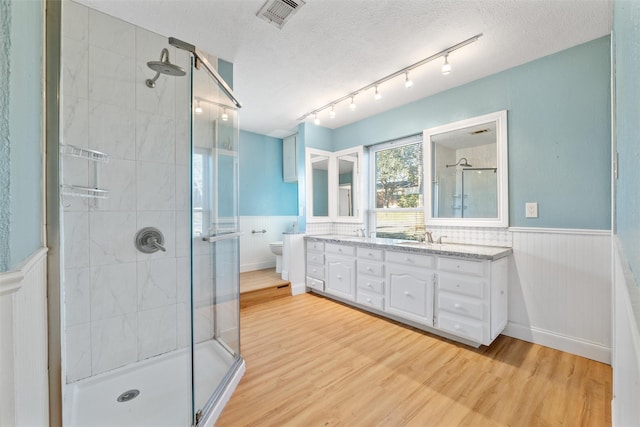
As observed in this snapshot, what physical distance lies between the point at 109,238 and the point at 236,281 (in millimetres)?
978

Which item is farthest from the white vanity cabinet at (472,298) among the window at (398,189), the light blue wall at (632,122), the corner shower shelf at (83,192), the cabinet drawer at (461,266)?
the corner shower shelf at (83,192)

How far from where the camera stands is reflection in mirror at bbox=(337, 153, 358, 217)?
150 inches

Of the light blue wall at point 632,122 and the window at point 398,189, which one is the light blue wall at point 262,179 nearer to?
the window at point 398,189

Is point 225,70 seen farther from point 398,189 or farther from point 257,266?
point 257,266

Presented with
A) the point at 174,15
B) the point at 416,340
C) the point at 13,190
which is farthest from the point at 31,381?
the point at 416,340

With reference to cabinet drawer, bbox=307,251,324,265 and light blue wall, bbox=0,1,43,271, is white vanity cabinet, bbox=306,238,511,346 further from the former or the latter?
light blue wall, bbox=0,1,43,271

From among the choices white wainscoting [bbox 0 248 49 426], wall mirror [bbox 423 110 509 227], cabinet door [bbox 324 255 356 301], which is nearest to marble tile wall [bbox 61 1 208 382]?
white wainscoting [bbox 0 248 49 426]

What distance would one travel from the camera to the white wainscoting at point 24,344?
0.48 meters

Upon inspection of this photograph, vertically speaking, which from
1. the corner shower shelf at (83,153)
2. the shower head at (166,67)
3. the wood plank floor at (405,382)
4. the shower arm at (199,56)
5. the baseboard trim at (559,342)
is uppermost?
the shower arm at (199,56)

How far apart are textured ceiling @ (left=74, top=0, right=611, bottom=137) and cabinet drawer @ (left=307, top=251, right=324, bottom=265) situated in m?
2.08

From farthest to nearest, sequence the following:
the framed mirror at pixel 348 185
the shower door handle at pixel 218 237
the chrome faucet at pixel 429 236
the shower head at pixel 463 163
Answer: the framed mirror at pixel 348 185 < the chrome faucet at pixel 429 236 < the shower head at pixel 463 163 < the shower door handle at pixel 218 237

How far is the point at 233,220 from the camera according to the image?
2316 mm

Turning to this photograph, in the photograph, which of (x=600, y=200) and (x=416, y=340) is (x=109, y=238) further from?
(x=600, y=200)

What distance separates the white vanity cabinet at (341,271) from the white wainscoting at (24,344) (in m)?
2.59
